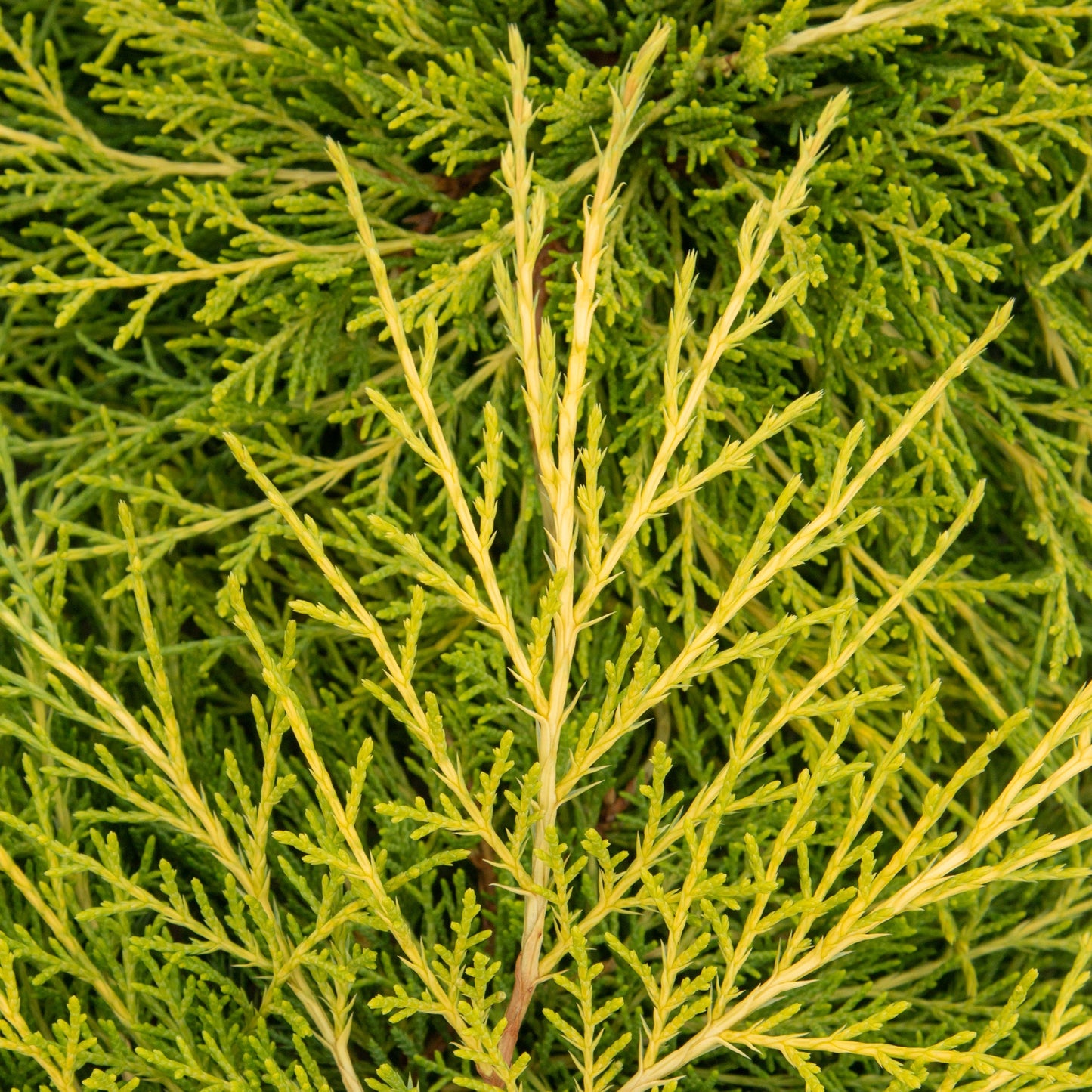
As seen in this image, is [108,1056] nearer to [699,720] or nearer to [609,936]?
[609,936]

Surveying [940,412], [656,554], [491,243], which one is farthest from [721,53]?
[656,554]

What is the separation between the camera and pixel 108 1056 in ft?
5.78

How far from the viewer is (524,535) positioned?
2154 mm

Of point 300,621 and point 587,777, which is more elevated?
point 300,621

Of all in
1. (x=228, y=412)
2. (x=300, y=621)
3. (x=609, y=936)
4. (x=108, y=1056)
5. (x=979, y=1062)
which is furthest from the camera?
(x=300, y=621)

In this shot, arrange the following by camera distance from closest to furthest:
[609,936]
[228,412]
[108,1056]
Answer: [609,936], [108,1056], [228,412]

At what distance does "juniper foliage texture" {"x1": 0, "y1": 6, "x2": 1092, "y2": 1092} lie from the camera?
1.73 meters

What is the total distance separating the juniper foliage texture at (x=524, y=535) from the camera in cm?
173

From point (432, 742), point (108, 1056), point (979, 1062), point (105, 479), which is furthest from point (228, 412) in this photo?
point (979, 1062)

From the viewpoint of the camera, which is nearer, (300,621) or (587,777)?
(587,777)

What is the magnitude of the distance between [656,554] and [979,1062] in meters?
1.11

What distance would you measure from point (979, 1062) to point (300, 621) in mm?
1455

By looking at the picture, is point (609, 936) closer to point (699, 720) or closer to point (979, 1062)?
point (979, 1062)

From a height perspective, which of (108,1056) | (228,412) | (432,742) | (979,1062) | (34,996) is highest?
(228,412)
